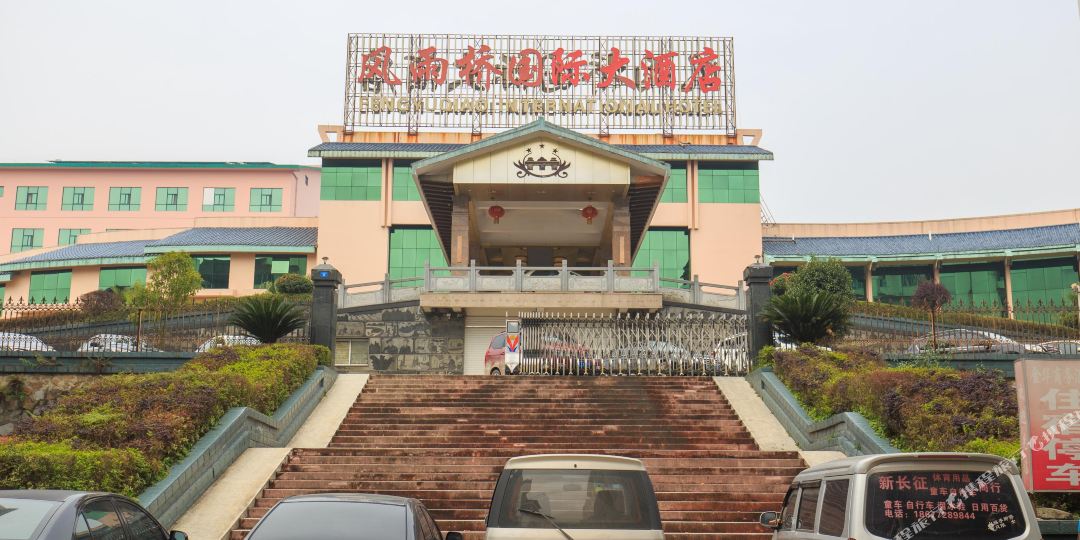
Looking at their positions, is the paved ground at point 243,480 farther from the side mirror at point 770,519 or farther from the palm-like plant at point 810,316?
the palm-like plant at point 810,316

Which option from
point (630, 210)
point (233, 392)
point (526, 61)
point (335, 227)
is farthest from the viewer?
point (526, 61)

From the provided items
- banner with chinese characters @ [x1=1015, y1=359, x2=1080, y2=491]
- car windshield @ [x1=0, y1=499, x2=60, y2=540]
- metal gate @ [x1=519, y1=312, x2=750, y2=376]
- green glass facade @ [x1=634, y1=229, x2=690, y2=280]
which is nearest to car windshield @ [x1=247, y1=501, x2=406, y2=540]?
car windshield @ [x1=0, y1=499, x2=60, y2=540]

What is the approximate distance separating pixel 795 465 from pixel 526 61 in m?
38.2

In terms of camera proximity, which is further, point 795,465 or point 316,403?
point 316,403

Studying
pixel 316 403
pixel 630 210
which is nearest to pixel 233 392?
pixel 316 403

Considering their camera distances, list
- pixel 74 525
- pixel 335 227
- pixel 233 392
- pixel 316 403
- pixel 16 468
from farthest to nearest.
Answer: pixel 335 227
pixel 316 403
pixel 233 392
pixel 16 468
pixel 74 525

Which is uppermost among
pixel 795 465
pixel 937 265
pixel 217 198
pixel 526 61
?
pixel 526 61

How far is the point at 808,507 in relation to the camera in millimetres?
7848

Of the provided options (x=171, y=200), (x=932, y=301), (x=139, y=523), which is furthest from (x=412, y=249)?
(x=139, y=523)

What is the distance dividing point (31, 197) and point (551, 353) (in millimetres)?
51239

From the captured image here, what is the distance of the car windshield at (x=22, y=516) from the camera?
20.2ft

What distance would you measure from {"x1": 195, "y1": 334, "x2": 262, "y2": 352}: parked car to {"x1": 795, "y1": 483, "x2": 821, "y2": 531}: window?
14643mm

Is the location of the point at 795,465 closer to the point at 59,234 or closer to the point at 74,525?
the point at 74,525

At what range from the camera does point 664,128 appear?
161 feet
